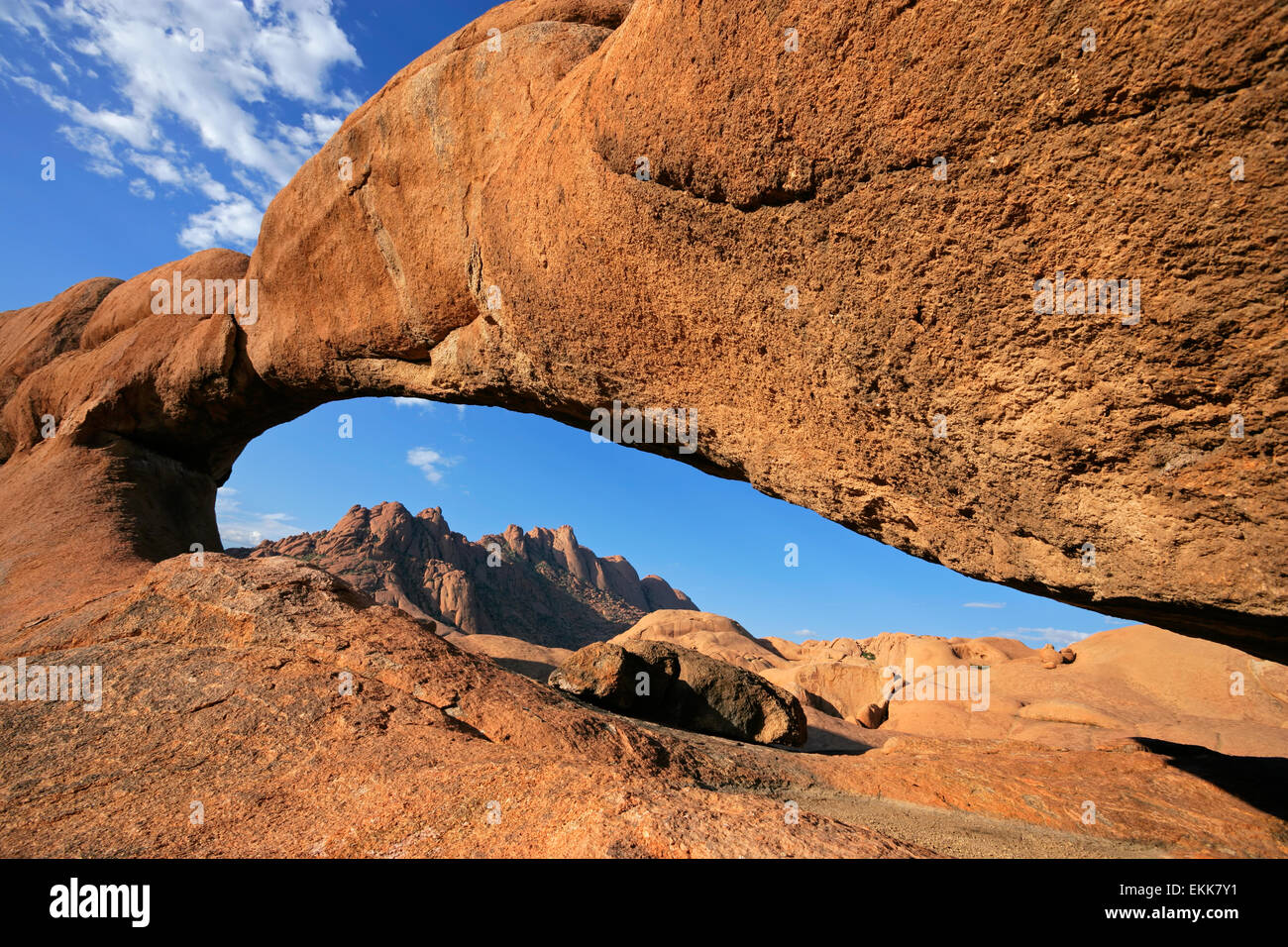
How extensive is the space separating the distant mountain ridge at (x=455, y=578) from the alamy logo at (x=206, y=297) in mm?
20570

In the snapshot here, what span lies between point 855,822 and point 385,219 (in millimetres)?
6897

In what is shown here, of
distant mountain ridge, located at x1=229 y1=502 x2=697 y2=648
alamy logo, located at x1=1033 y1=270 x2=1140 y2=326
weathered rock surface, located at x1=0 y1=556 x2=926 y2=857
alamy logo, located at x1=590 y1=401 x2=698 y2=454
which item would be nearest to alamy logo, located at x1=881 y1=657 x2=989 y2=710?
weathered rock surface, located at x1=0 y1=556 x2=926 y2=857

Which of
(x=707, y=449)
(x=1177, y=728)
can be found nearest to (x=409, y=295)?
(x=707, y=449)

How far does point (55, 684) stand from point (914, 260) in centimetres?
562

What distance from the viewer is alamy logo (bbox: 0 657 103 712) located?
157 inches

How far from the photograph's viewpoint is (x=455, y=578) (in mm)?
36781

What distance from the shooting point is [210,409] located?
9.96m

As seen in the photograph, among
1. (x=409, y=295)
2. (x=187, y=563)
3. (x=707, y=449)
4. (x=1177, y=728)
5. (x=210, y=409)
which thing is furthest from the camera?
(x=1177, y=728)

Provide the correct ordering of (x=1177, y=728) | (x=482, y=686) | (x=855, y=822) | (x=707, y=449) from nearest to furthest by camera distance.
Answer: (x=855, y=822)
(x=482, y=686)
(x=707, y=449)
(x=1177, y=728)
